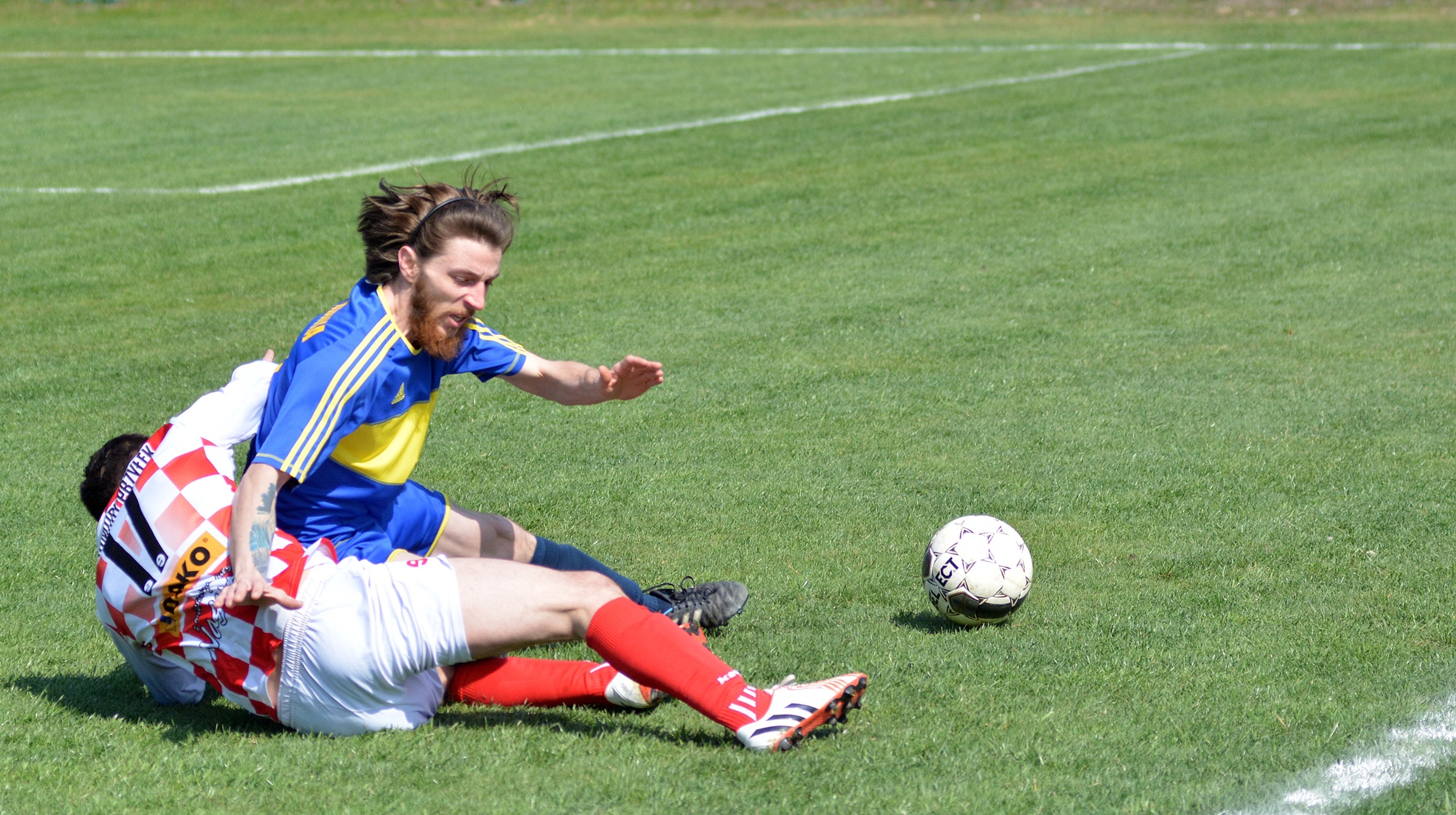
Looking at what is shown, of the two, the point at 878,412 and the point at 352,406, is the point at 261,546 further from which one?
the point at 878,412

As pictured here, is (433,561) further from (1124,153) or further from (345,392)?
(1124,153)

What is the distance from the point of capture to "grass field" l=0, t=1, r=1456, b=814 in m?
4.25

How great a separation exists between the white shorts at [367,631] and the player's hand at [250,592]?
12cm

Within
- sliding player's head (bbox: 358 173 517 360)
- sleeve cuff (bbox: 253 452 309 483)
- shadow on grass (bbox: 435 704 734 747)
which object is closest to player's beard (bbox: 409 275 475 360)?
sliding player's head (bbox: 358 173 517 360)

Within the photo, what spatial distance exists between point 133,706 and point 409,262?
1728 mm

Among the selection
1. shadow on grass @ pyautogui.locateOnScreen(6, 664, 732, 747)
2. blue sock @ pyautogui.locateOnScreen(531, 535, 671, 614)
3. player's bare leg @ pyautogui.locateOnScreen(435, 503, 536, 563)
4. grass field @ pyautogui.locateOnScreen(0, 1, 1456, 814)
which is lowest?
grass field @ pyautogui.locateOnScreen(0, 1, 1456, 814)

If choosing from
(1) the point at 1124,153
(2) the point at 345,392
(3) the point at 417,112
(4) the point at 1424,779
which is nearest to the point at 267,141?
(3) the point at 417,112

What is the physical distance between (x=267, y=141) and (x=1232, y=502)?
48.3 ft

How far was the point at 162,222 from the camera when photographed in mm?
13609

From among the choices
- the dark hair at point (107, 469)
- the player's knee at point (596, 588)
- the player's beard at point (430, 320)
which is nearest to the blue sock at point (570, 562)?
the player's knee at point (596, 588)

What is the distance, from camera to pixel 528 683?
15.1ft

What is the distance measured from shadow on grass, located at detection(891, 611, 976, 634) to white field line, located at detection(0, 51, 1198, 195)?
11629 mm

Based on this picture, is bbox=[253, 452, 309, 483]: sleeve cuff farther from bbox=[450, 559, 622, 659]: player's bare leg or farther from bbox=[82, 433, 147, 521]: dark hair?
bbox=[82, 433, 147, 521]: dark hair

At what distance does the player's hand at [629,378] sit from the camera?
4812mm
